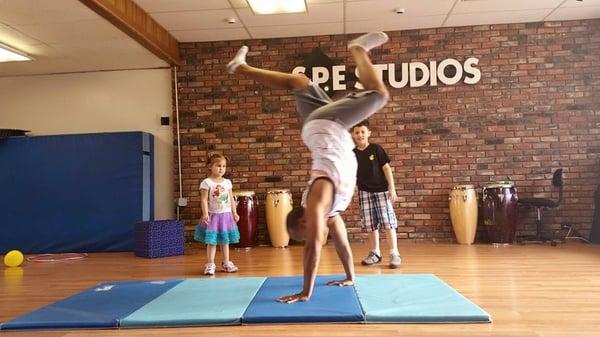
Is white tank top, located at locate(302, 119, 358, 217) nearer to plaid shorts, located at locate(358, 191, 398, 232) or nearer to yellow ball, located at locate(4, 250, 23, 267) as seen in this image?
plaid shorts, located at locate(358, 191, 398, 232)

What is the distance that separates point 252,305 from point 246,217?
10.9ft

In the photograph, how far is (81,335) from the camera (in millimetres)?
2418

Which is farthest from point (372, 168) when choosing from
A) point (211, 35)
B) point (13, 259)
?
point (13, 259)

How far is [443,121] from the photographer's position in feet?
20.9

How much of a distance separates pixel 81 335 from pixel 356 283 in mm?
1768

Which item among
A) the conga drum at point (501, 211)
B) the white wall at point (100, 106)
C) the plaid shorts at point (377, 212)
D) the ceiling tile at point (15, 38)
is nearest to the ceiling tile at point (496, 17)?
the conga drum at point (501, 211)

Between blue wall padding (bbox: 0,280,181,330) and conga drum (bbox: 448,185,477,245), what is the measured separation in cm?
377

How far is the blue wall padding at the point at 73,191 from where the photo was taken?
20.4 feet

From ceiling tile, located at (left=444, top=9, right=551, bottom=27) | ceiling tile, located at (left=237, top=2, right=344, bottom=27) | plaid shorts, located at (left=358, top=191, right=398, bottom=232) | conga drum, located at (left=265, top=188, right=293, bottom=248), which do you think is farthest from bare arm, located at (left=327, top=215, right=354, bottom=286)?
ceiling tile, located at (left=444, top=9, right=551, bottom=27)

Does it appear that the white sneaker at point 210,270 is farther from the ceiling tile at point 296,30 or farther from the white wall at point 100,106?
the ceiling tile at point 296,30

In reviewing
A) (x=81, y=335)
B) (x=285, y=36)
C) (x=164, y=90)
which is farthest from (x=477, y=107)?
(x=81, y=335)

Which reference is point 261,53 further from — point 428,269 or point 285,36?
point 428,269

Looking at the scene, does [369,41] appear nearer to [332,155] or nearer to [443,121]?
[332,155]

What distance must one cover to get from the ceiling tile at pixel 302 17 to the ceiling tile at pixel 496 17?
1.56 m
